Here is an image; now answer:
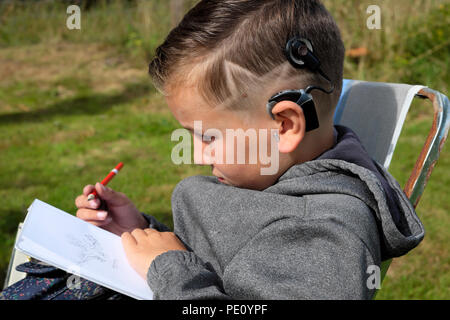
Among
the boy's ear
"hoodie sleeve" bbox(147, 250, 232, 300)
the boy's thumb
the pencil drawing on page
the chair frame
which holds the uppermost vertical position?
the boy's ear

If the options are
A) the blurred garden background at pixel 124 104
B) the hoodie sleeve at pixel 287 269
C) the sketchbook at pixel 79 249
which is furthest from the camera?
the blurred garden background at pixel 124 104

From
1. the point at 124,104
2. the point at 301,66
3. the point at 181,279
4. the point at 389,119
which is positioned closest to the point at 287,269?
the point at 181,279

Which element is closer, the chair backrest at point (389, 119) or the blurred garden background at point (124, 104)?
the chair backrest at point (389, 119)

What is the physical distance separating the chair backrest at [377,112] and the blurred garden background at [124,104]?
1.09 meters

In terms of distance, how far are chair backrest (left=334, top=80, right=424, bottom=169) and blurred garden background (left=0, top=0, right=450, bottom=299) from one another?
1.09 metres

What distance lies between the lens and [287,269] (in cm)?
118

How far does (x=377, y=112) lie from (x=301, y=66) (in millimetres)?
757

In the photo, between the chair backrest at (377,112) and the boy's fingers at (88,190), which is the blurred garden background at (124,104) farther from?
the boy's fingers at (88,190)

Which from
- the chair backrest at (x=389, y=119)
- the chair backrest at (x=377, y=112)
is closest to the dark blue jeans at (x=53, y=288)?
the chair backrest at (x=389, y=119)

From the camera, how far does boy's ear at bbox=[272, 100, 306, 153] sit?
131cm

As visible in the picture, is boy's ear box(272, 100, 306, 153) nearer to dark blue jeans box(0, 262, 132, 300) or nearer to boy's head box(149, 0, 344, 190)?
boy's head box(149, 0, 344, 190)

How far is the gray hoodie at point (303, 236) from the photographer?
3.79 feet

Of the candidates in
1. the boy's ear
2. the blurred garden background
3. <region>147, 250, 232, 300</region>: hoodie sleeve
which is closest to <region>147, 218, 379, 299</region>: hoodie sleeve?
<region>147, 250, 232, 300</region>: hoodie sleeve

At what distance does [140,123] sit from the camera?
501 centimetres
